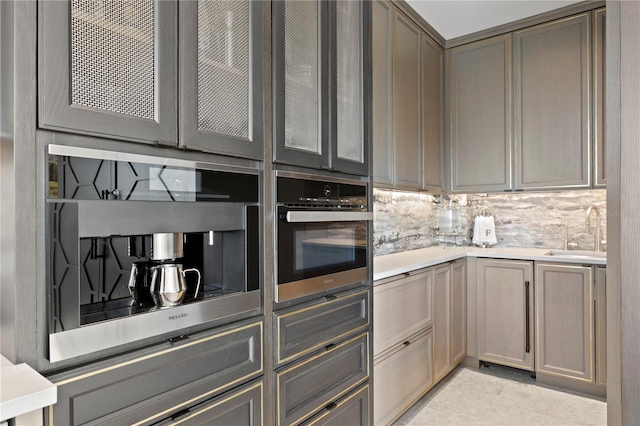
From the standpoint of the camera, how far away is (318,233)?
174cm

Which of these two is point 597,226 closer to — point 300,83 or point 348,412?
point 348,412

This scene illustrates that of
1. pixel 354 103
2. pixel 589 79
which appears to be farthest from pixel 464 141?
pixel 354 103

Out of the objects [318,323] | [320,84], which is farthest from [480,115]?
[318,323]

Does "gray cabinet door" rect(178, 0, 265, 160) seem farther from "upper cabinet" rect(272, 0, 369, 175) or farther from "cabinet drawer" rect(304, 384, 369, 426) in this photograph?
"cabinet drawer" rect(304, 384, 369, 426)

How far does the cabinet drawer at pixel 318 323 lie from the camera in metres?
1.54

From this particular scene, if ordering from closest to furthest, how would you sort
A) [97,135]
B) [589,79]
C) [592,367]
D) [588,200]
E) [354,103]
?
[97,135] < [354,103] < [592,367] < [589,79] < [588,200]

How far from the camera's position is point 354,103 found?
1.98 meters

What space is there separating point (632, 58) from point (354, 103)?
4.14ft

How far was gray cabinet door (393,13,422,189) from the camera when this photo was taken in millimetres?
2715

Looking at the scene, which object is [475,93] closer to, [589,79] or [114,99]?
[589,79]

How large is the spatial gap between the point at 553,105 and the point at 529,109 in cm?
17

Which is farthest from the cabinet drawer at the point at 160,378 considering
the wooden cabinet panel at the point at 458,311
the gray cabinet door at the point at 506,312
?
the gray cabinet door at the point at 506,312

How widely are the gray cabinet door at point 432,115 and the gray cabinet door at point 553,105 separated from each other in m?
0.59

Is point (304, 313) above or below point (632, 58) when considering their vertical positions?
below
